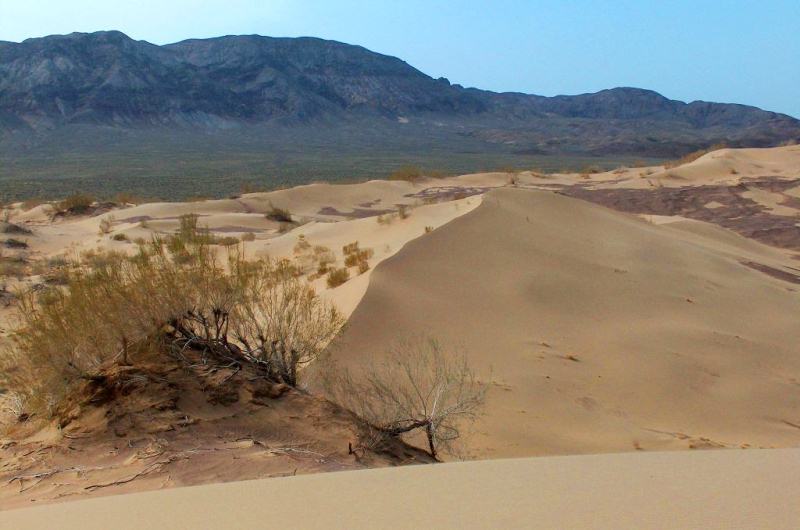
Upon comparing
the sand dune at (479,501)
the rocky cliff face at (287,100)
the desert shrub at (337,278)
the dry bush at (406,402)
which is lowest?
the desert shrub at (337,278)

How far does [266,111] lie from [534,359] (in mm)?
103438

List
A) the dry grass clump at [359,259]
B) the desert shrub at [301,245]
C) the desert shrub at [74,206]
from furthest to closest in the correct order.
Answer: the desert shrub at [74,206], the desert shrub at [301,245], the dry grass clump at [359,259]

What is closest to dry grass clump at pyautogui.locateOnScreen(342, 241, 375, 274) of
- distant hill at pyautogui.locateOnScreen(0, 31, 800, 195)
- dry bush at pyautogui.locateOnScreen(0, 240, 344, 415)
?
dry bush at pyautogui.locateOnScreen(0, 240, 344, 415)

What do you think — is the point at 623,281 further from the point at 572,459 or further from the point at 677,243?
the point at 572,459

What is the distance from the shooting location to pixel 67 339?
580cm

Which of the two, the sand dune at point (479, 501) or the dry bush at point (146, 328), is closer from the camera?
the sand dune at point (479, 501)

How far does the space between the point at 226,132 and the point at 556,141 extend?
41.1 metres

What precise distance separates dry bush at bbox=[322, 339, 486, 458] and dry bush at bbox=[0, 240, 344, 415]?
546 mm

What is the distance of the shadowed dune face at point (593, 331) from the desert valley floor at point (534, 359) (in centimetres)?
3

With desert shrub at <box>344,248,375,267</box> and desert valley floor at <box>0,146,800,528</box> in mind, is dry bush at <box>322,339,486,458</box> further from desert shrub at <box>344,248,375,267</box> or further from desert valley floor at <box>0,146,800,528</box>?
desert shrub at <box>344,248,375,267</box>

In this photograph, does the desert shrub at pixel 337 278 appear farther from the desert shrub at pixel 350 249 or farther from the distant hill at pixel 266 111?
the distant hill at pixel 266 111

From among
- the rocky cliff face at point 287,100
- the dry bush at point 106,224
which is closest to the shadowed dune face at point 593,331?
the dry bush at point 106,224

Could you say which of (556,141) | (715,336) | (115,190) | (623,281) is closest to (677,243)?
(623,281)

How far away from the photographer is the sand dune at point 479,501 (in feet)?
11.6
